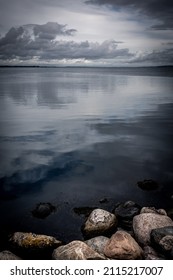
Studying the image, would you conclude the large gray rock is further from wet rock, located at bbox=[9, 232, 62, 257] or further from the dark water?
wet rock, located at bbox=[9, 232, 62, 257]

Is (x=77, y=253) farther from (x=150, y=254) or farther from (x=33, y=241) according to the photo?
(x=150, y=254)

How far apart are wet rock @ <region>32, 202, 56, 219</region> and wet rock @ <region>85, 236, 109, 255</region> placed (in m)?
1.08

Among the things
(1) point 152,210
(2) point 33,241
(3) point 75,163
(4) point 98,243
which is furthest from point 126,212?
(3) point 75,163

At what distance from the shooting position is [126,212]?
4980 mm

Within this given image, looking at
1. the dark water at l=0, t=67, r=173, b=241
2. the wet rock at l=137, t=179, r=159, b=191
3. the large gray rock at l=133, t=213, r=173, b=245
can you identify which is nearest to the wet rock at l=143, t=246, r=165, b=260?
the large gray rock at l=133, t=213, r=173, b=245

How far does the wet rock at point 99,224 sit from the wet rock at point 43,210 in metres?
0.77

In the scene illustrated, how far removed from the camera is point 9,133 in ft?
30.2

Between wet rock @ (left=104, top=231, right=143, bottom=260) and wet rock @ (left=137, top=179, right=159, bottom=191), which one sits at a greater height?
wet rock @ (left=137, top=179, right=159, bottom=191)

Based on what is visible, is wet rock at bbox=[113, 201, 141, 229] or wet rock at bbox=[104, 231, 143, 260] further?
wet rock at bbox=[113, 201, 141, 229]

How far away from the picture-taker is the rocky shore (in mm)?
3887

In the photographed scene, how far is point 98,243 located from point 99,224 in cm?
38

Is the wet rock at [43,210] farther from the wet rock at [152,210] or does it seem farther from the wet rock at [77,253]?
the wet rock at [152,210]
